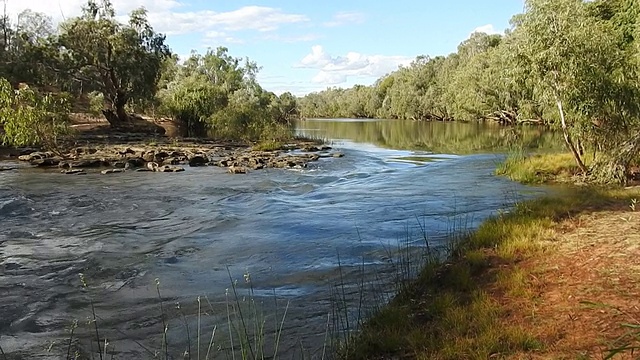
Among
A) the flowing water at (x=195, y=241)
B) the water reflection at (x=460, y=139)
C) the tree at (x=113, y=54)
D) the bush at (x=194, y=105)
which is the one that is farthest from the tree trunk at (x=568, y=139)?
the tree at (x=113, y=54)

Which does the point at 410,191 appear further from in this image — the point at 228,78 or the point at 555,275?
the point at 228,78

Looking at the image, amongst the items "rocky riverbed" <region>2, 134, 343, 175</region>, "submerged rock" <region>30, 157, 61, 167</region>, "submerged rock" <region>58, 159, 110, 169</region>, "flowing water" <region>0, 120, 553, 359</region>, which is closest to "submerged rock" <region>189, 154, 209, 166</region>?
"rocky riverbed" <region>2, 134, 343, 175</region>

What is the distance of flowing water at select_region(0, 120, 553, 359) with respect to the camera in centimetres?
657

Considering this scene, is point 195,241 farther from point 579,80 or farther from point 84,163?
point 84,163

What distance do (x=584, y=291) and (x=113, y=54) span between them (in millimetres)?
42185

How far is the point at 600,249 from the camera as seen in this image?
7.50 meters

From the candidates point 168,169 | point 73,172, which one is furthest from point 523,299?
point 73,172

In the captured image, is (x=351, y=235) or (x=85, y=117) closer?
(x=351, y=235)

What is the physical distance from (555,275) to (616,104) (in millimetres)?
11473

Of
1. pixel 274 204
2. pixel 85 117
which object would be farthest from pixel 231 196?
pixel 85 117

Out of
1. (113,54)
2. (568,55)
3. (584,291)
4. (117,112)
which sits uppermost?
(113,54)

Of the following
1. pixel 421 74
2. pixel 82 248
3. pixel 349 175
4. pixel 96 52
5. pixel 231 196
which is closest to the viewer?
pixel 82 248

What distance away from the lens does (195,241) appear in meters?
11.1

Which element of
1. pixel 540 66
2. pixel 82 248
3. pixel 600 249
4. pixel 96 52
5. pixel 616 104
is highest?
pixel 96 52
